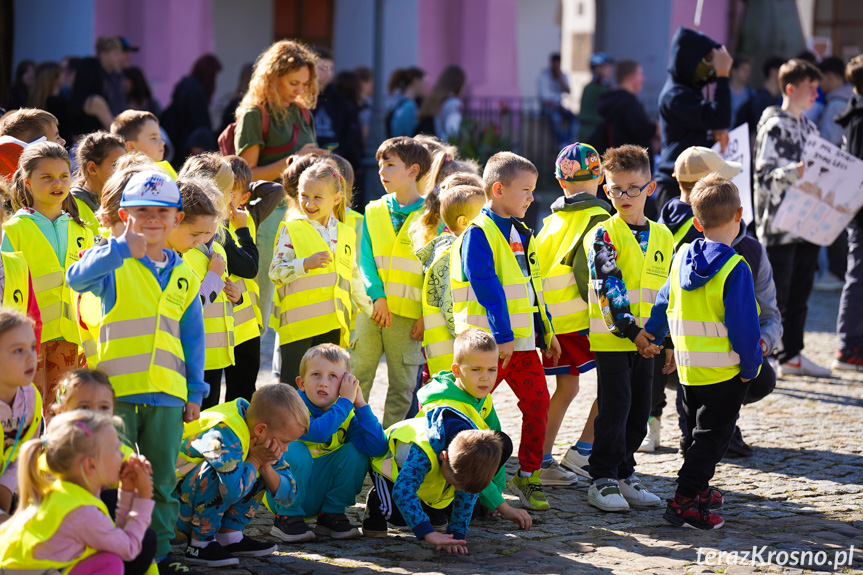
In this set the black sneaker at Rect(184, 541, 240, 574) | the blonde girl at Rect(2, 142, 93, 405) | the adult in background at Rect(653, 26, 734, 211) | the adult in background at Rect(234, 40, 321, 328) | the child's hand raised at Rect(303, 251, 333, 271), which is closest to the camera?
the black sneaker at Rect(184, 541, 240, 574)

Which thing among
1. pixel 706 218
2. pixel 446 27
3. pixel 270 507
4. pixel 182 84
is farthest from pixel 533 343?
pixel 446 27

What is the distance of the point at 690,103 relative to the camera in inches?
295

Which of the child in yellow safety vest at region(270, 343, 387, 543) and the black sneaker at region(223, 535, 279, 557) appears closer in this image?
the black sneaker at region(223, 535, 279, 557)

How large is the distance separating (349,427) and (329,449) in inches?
5.2

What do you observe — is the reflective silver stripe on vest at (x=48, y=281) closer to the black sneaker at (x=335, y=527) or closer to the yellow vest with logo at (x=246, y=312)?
the yellow vest with logo at (x=246, y=312)

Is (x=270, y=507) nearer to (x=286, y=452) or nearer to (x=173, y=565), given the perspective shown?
(x=286, y=452)

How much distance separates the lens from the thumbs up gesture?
12.7ft

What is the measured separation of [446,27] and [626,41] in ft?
11.0

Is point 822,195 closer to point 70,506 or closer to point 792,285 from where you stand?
point 792,285

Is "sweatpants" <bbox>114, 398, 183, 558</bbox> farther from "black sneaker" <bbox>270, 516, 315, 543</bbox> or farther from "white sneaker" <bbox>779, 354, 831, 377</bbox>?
"white sneaker" <bbox>779, 354, 831, 377</bbox>

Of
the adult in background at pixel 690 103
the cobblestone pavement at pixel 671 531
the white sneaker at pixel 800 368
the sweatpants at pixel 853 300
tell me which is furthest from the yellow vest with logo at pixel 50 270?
the sweatpants at pixel 853 300

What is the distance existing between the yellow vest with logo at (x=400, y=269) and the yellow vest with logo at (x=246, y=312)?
0.66 m

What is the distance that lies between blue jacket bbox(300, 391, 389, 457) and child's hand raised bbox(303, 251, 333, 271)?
0.78 m

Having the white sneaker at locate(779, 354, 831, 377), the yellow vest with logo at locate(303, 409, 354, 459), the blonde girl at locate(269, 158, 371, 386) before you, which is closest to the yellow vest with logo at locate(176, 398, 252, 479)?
the yellow vest with logo at locate(303, 409, 354, 459)
